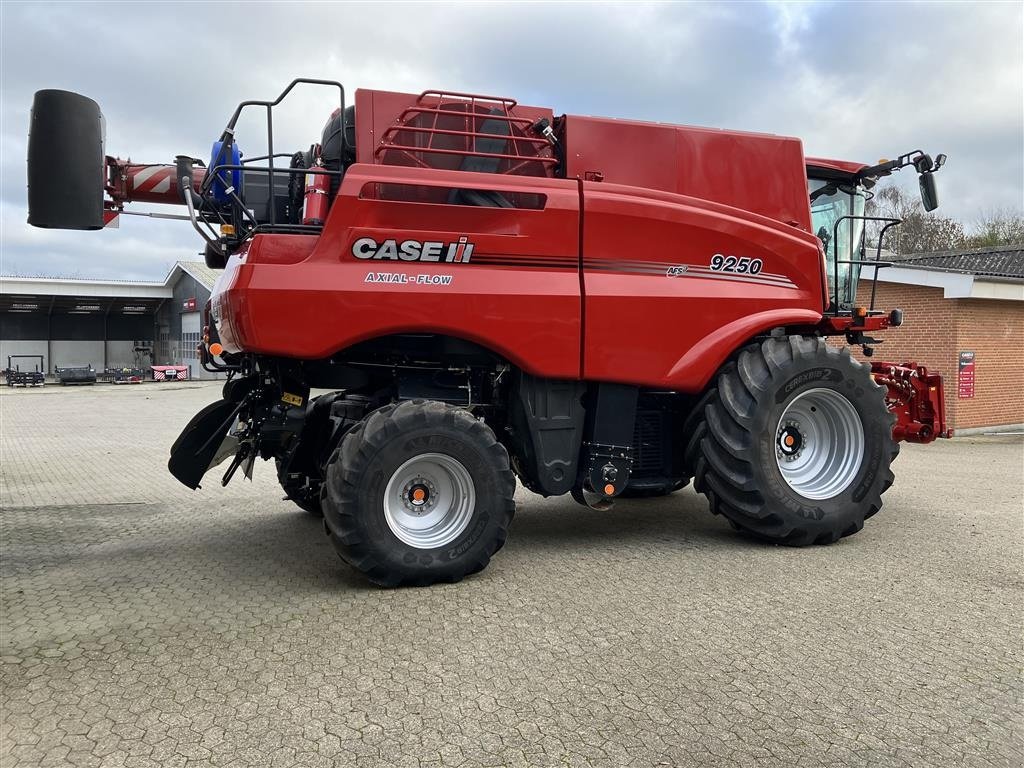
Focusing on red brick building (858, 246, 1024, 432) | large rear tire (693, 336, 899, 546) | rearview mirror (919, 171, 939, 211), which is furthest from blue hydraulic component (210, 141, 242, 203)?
red brick building (858, 246, 1024, 432)

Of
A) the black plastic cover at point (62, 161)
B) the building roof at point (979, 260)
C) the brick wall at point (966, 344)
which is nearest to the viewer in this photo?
the black plastic cover at point (62, 161)

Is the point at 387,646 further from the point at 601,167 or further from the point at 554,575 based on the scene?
the point at 601,167

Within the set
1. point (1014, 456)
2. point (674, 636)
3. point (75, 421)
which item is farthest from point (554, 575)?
point (75, 421)

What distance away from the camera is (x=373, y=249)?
4.41 metres

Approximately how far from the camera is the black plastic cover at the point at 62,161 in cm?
409

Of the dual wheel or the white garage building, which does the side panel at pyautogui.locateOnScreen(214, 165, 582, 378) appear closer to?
the dual wheel

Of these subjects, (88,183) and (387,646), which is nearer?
(387,646)

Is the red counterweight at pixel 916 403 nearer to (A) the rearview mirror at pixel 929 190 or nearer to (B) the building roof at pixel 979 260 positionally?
(A) the rearview mirror at pixel 929 190

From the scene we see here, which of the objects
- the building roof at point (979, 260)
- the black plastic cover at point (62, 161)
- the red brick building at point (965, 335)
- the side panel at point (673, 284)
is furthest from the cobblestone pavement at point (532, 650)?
the building roof at point (979, 260)

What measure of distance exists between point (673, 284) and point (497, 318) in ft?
4.19

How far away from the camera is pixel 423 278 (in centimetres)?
446

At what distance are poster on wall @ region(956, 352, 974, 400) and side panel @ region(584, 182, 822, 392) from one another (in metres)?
10.2

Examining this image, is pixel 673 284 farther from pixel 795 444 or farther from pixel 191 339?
pixel 191 339

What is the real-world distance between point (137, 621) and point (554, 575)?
2.39 meters
